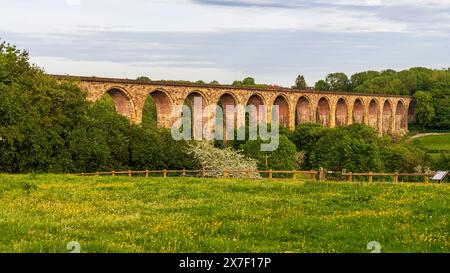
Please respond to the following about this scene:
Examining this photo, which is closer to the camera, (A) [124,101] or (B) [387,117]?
(A) [124,101]

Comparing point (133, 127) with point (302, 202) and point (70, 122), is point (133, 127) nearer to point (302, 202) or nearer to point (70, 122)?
point (70, 122)

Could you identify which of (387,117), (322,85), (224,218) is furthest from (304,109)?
(322,85)

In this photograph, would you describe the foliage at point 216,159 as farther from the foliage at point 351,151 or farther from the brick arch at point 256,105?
the brick arch at point 256,105

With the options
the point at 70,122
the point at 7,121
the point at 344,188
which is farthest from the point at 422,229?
the point at 70,122

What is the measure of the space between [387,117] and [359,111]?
16.1 metres

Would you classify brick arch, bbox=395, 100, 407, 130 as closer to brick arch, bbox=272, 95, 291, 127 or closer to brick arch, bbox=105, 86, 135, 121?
brick arch, bbox=272, 95, 291, 127

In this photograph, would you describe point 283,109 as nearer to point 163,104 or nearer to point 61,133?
point 163,104

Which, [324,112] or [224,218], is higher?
[324,112]

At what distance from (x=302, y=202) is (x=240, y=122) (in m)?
66.7

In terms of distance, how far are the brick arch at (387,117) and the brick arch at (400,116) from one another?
16.6 feet

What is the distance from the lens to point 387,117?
134125mm

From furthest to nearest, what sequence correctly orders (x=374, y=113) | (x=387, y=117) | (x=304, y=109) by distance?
1. (x=387, y=117)
2. (x=374, y=113)
3. (x=304, y=109)

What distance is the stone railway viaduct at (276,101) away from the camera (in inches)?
2557

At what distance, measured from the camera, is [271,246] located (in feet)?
37.6
